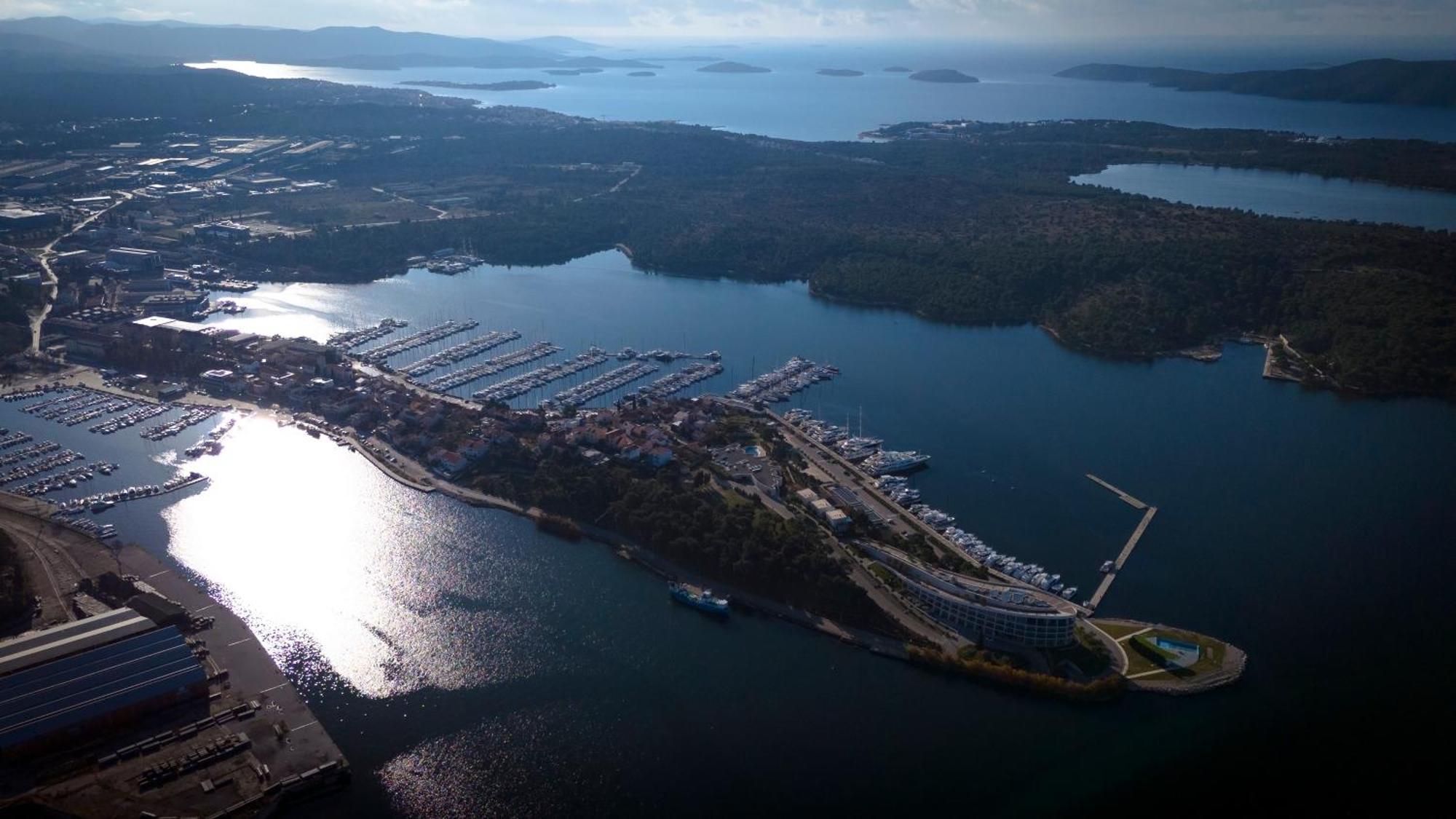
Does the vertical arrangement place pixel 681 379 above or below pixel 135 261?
below

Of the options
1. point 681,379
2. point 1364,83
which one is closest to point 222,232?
point 681,379

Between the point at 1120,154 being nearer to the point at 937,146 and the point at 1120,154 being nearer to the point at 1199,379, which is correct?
the point at 937,146

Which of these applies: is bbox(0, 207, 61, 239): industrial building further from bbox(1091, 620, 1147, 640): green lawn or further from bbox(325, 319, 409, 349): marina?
bbox(1091, 620, 1147, 640): green lawn

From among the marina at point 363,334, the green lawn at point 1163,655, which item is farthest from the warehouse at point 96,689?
the marina at point 363,334

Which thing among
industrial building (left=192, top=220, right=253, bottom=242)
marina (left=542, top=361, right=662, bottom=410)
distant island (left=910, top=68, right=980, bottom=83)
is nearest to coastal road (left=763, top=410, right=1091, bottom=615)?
marina (left=542, top=361, right=662, bottom=410)

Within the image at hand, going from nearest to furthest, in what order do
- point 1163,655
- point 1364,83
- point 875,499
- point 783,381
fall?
point 1163,655, point 875,499, point 783,381, point 1364,83

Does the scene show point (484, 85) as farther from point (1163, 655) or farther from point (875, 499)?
point (1163, 655)
